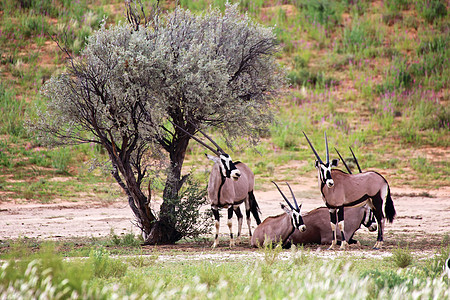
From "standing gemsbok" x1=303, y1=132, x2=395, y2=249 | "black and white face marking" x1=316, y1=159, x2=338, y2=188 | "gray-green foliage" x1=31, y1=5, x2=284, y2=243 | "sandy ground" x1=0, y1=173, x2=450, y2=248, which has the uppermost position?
"gray-green foliage" x1=31, y1=5, x2=284, y2=243

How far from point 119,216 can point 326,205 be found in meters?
8.34

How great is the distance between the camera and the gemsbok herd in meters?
11.5

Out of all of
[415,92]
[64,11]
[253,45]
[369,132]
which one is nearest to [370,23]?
[415,92]

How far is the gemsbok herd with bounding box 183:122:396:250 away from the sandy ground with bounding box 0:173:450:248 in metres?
1.87

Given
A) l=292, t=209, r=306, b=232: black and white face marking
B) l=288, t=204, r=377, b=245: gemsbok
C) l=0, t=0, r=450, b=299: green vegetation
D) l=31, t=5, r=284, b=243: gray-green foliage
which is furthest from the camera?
l=0, t=0, r=450, b=299: green vegetation

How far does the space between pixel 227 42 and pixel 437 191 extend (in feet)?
39.6

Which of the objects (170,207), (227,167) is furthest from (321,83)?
(227,167)

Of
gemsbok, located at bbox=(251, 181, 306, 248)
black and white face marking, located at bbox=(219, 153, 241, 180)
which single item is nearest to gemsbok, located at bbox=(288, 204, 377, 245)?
gemsbok, located at bbox=(251, 181, 306, 248)

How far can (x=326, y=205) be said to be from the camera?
11625mm

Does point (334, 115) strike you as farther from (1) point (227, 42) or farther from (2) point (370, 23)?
(1) point (227, 42)

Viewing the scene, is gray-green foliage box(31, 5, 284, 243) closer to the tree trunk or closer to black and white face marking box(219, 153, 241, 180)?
the tree trunk

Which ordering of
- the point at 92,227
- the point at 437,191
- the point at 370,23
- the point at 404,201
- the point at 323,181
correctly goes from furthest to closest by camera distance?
1. the point at 370,23
2. the point at 437,191
3. the point at 404,201
4. the point at 92,227
5. the point at 323,181

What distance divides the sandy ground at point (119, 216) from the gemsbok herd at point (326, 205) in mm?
1867

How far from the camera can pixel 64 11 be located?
36.7m
